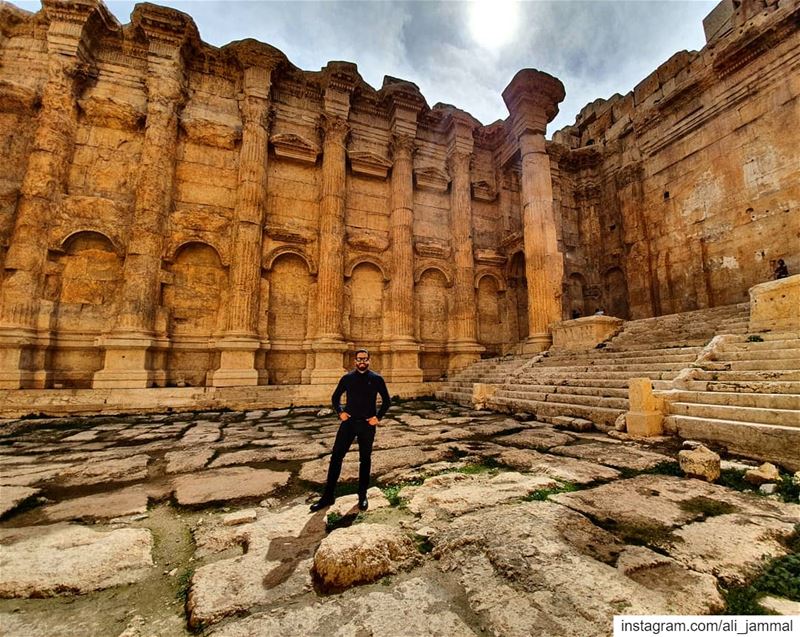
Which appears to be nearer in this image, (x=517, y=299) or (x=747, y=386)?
(x=747, y=386)

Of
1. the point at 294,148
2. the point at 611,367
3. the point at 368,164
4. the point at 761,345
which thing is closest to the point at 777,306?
the point at 761,345

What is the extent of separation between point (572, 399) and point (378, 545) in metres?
5.62

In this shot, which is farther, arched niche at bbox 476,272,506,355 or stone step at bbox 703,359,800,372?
arched niche at bbox 476,272,506,355

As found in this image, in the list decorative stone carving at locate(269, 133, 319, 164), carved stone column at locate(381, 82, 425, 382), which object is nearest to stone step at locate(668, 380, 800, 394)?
carved stone column at locate(381, 82, 425, 382)

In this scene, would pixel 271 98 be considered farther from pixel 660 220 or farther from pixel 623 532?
pixel 660 220

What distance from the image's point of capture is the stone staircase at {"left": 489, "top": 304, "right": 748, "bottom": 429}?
5953 mm

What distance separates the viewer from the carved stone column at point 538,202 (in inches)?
440

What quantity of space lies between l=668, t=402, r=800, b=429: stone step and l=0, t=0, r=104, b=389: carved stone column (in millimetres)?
12581

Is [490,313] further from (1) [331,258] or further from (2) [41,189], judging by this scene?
(2) [41,189]

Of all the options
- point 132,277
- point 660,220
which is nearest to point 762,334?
point 660,220

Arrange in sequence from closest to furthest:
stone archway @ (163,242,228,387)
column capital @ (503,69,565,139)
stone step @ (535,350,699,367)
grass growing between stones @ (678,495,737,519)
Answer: grass growing between stones @ (678,495,737,519), stone step @ (535,350,699,367), stone archway @ (163,242,228,387), column capital @ (503,69,565,139)

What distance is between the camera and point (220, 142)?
1070 centimetres

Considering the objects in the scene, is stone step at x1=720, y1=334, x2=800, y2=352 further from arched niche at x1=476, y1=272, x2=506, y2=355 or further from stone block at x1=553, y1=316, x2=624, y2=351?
arched niche at x1=476, y1=272, x2=506, y2=355

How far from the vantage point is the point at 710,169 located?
1254cm
